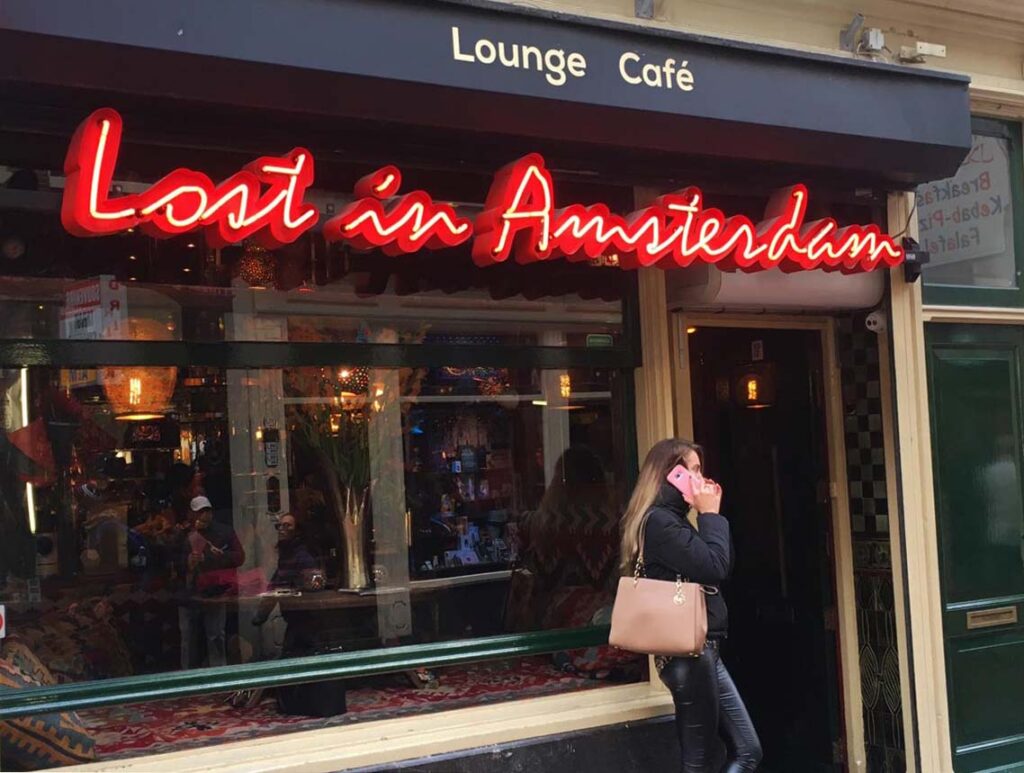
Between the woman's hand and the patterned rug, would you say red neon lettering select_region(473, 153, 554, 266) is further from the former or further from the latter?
the patterned rug

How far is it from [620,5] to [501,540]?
2606 mm

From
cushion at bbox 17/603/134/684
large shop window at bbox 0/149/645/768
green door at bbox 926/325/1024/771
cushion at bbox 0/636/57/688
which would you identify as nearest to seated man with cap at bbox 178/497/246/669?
large shop window at bbox 0/149/645/768

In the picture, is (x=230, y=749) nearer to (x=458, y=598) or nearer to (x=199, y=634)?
(x=199, y=634)

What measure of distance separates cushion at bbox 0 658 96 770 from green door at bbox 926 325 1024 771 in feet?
13.5

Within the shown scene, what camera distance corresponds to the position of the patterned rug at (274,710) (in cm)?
379

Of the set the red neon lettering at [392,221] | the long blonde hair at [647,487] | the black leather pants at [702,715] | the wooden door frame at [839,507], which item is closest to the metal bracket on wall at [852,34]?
the wooden door frame at [839,507]

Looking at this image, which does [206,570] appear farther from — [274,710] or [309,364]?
[309,364]

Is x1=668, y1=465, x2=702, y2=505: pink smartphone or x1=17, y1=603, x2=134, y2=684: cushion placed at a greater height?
x1=668, y1=465, x2=702, y2=505: pink smartphone

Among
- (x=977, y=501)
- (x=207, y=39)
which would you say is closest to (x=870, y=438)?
(x=977, y=501)

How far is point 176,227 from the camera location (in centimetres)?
316

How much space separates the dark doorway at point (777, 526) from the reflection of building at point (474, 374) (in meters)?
0.02

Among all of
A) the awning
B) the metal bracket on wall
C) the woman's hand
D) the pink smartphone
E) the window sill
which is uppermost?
the metal bracket on wall

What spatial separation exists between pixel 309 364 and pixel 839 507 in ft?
9.80

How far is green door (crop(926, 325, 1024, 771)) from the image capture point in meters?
5.05
